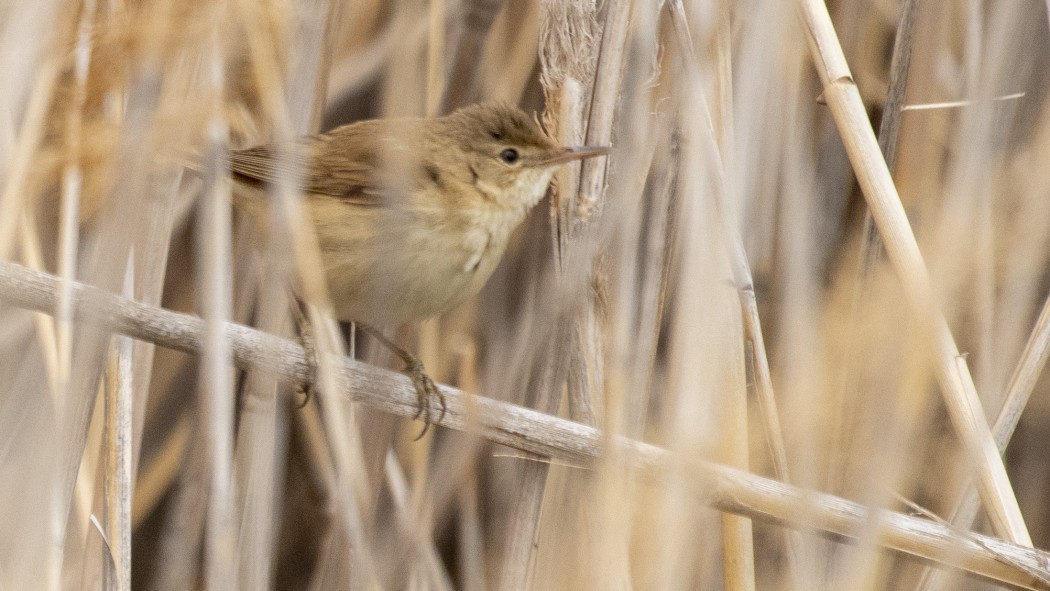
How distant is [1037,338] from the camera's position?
Answer: 5.74 feet

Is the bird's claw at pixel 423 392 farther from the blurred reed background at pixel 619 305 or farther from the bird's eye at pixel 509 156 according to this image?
the bird's eye at pixel 509 156

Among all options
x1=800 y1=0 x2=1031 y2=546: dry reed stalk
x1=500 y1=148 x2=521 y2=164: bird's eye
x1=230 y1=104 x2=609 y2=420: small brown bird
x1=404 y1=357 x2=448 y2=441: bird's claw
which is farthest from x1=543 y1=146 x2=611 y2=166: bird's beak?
x1=404 y1=357 x2=448 y2=441: bird's claw

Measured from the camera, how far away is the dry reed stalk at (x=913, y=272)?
164 centimetres

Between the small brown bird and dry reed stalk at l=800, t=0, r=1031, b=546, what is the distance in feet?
1.68

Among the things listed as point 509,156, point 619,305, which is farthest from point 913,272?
point 509,156

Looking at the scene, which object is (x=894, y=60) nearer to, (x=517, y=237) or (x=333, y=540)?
(x=517, y=237)

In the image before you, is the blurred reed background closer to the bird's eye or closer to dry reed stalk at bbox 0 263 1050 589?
dry reed stalk at bbox 0 263 1050 589

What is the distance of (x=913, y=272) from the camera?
1.64m

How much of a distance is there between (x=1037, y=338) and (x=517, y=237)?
142 centimetres

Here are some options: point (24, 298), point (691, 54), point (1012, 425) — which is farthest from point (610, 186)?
point (24, 298)

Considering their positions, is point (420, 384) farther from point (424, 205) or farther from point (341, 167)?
point (341, 167)

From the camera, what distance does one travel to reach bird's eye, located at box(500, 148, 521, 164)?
2.30 m

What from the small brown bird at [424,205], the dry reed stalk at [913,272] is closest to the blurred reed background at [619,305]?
the dry reed stalk at [913,272]

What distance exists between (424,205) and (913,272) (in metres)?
1.04
